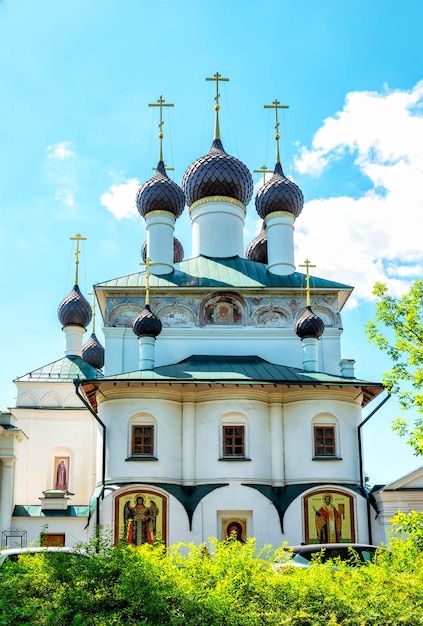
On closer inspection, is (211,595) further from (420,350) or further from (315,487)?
(315,487)

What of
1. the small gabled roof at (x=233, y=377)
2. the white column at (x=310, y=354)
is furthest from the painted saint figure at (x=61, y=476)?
the white column at (x=310, y=354)

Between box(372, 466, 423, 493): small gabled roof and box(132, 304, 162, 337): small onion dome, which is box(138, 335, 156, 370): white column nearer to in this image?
box(132, 304, 162, 337): small onion dome

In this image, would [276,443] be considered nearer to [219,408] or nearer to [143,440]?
[219,408]

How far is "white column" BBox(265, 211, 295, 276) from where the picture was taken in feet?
79.6

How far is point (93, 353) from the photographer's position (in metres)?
31.3

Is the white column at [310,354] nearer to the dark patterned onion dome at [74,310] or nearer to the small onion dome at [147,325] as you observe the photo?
the small onion dome at [147,325]

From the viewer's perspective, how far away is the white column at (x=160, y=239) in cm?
2408

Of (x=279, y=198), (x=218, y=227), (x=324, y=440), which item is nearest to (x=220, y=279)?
(x=218, y=227)

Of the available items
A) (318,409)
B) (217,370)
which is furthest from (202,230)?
(318,409)

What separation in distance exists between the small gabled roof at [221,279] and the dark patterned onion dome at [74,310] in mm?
5940

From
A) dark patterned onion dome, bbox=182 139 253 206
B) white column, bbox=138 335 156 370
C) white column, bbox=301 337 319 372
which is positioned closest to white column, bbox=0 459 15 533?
white column, bbox=138 335 156 370

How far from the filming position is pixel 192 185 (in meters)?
26.0

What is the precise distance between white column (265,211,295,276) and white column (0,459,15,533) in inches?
366

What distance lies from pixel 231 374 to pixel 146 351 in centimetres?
242
